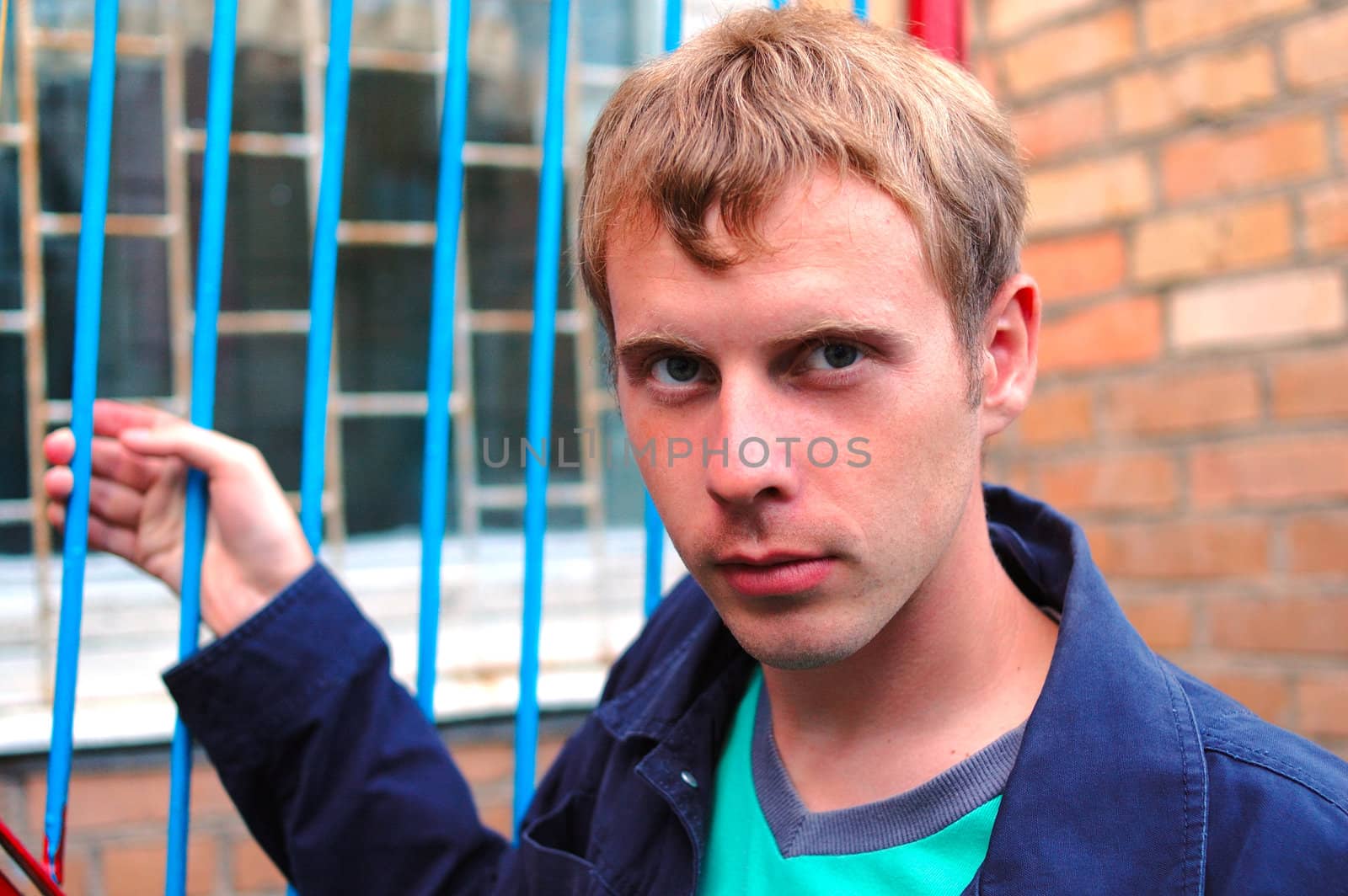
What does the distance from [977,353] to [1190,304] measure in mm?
1170

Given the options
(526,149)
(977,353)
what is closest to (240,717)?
(977,353)

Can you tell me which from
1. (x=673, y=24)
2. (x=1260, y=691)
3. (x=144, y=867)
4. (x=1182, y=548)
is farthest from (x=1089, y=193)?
(x=144, y=867)

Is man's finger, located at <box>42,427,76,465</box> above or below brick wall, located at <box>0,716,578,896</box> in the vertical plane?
above

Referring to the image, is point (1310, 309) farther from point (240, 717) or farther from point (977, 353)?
point (240, 717)

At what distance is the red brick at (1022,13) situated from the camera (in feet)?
7.55

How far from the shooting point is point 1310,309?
76.6 inches

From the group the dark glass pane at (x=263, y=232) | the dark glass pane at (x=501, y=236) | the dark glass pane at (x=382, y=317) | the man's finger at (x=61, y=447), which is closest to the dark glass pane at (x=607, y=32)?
the dark glass pane at (x=501, y=236)

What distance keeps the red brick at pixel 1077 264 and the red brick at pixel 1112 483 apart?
329 millimetres

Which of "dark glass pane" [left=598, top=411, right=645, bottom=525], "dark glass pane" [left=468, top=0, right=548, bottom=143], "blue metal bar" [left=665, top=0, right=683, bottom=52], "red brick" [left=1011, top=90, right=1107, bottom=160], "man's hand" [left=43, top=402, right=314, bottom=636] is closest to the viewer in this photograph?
"man's hand" [left=43, top=402, right=314, bottom=636]

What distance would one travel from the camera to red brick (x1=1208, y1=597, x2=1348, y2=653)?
194 cm

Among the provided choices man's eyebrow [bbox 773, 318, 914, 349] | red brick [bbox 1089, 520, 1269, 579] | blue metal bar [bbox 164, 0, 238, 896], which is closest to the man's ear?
man's eyebrow [bbox 773, 318, 914, 349]

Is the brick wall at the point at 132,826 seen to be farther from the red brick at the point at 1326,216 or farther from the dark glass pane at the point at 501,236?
the red brick at the point at 1326,216

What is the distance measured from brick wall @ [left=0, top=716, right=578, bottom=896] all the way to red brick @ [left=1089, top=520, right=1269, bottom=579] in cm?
135

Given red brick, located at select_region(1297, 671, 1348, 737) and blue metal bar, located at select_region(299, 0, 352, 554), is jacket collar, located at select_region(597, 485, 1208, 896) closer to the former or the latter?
blue metal bar, located at select_region(299, 0, 352, 554)
